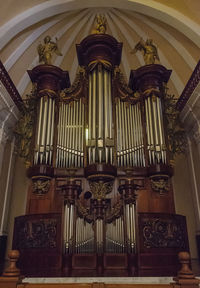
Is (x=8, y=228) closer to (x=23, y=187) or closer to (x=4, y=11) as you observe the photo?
(x=23, y=187)

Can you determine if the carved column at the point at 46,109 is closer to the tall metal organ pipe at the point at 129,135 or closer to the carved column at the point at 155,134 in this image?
the tall metal organ pipe at the point at 129,135

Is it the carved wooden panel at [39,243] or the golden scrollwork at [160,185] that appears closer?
the carved wooden panel at [39,243]

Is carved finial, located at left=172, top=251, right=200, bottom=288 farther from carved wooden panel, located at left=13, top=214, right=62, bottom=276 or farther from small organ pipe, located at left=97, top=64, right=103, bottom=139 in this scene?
small organ pipe, located at left=97, top=64, right=103, bottom=139

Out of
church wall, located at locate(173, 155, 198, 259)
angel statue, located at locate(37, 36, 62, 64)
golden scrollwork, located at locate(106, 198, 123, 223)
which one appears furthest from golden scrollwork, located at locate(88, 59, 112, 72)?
golden scrollwork, located at locate(106, 198, 123, 223)

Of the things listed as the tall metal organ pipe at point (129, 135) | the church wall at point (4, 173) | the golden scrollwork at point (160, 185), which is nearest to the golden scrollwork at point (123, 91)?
the tall metal organ pipe at point (129, 135)

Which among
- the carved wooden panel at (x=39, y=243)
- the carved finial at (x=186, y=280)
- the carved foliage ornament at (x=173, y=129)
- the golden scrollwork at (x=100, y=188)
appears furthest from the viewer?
the carved foliage ornament at (x=173, y=129)

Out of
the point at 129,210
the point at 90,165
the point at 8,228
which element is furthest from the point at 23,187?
the point at 129,210

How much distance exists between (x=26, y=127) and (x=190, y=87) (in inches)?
135

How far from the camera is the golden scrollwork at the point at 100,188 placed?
16.0 ft

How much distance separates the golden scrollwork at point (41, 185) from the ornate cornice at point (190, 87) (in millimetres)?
3236

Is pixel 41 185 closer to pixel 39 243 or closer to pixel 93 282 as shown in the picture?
pixel 39 243

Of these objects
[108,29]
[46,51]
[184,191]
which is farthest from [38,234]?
[108,29]

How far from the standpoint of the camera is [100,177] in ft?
16.0

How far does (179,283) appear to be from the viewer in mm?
3170
